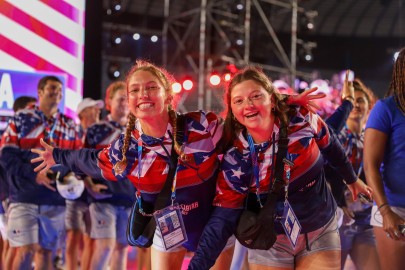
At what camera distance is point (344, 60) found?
69.0ft

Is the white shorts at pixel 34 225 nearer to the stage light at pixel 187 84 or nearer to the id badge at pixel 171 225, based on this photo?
the id badge at pixel 171 225

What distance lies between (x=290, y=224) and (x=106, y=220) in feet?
8.40

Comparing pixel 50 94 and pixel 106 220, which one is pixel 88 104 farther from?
pixel 106 220

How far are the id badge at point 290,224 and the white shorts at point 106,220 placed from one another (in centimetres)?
251

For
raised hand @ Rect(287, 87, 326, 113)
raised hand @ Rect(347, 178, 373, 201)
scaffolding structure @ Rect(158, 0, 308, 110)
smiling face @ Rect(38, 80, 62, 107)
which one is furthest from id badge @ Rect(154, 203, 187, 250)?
scaffolding structure @ Rect(158, 0, 308, 110)

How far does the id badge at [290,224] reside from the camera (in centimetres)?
273

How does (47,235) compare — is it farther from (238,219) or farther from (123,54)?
(123,54)

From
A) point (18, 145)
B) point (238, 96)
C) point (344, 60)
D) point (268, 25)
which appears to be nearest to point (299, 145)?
point (238, 96)

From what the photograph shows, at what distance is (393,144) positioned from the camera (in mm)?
3045

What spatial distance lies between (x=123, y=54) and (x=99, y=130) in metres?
9.20

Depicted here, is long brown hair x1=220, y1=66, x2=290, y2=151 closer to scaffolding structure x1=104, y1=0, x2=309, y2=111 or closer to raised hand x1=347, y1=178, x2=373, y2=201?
raised hand x1=347, y1=178, x2=373, y2=201

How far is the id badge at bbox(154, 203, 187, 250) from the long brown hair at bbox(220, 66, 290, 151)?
1.23 ft

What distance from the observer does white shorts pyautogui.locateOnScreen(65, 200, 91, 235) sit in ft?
17.6

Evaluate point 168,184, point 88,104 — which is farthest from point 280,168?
point 88,104
